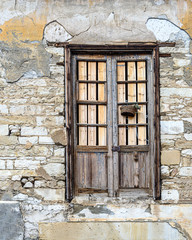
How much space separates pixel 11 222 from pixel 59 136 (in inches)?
49.8

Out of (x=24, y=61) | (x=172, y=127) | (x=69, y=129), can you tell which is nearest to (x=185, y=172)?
(x=172, y=127)

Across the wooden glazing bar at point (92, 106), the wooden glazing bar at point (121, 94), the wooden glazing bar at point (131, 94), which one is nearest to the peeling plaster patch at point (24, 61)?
the wooden glazing bar at point (92, 106)

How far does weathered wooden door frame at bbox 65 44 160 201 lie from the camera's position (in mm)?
3582

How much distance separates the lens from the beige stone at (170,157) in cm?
362

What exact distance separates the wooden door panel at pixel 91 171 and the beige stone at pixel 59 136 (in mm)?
280

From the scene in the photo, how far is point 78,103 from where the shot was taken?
12.3 feet

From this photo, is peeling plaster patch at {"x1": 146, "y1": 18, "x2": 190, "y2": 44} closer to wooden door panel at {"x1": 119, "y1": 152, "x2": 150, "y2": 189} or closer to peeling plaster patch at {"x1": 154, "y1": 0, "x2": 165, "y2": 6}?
peeling plaster patch at {"x1": 154, "y1": 0, "x2": 165, "y2": 6}

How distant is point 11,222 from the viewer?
3551 millimetres

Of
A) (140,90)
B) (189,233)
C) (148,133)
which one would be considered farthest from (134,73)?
(189,233)

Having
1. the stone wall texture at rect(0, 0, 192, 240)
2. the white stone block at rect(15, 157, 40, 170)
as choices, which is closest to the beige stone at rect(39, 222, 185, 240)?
the stone wall texture at rect(0, 0, 192, 240)

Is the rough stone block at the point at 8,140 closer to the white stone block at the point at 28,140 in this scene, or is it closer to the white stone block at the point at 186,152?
the white stone block at the point at 28,140

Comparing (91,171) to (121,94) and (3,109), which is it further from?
(3,109)

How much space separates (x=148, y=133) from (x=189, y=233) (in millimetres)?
1380

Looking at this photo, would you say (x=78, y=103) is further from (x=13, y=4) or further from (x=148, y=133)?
(x=13, y=4)
